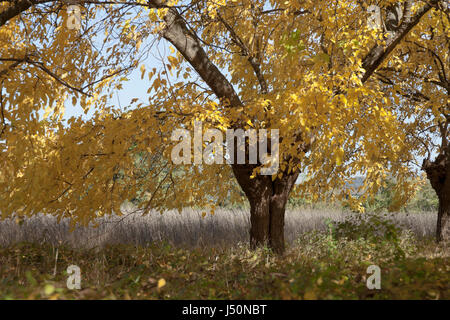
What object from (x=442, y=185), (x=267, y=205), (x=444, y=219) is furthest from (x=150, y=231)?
(x=442, y=185)

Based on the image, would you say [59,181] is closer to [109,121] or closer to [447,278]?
[109,121]

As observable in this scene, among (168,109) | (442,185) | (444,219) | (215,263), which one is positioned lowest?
(215,263)

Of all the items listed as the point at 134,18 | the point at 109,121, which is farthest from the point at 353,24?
the point at 109,121

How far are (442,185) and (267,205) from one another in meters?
5.29

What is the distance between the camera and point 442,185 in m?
10.4

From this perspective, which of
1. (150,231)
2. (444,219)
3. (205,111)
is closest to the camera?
(205,111)

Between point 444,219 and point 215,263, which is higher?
point 444,219

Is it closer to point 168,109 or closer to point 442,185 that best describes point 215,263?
point 168,109

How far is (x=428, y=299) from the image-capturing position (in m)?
3.85

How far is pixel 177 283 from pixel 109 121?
283cm

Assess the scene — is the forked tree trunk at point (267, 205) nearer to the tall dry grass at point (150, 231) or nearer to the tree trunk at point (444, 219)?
the tall dry grass at point (150, 231)

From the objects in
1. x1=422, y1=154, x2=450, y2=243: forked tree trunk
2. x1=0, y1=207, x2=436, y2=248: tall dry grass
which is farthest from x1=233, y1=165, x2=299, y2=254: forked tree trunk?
x1=422, y1=154, x2=450, y2=243: forked tree trunk

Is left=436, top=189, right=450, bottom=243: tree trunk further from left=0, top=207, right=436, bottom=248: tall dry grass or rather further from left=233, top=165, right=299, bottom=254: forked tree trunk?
left=233, top=165, right=299, bottom=254: forked tree trunk

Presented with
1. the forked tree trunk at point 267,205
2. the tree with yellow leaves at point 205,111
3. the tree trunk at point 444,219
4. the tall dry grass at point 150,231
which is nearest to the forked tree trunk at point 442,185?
the tree trunk at point 444,219
